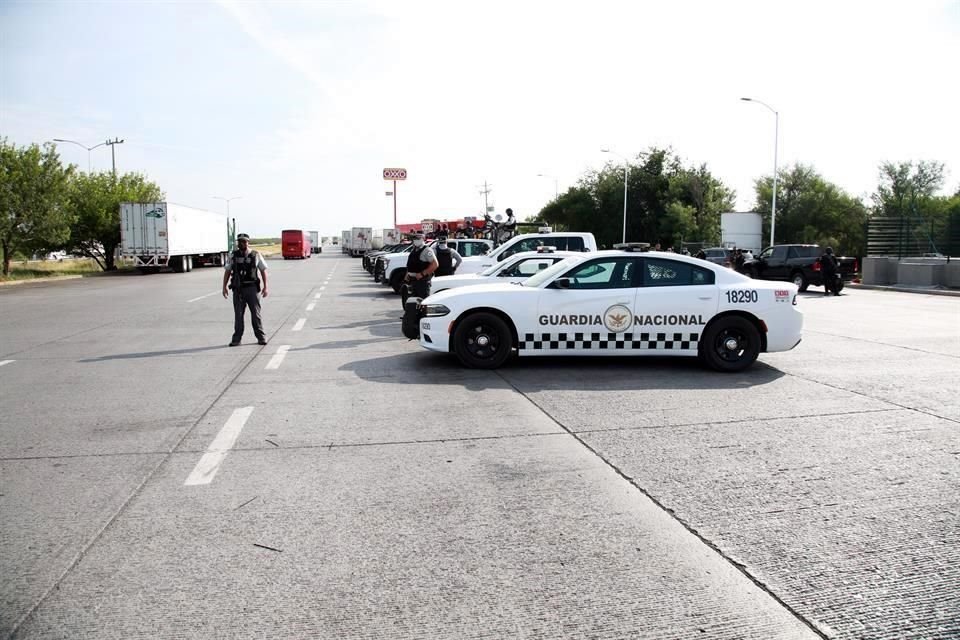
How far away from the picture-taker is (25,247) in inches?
1548

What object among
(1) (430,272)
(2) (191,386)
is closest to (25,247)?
(1) (430,272)

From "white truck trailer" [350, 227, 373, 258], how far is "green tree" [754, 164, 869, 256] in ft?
133

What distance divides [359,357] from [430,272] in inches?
121

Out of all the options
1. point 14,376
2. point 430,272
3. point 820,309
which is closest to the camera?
point 14,376

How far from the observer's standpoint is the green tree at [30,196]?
35.1m

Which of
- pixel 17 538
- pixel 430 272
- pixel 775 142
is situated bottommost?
pixel 17 538

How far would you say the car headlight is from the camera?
999cm

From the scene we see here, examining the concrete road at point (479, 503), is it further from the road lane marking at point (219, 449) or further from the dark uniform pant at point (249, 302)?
the dark uniform pant at point (249, 302)

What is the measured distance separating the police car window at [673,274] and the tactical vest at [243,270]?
644cm

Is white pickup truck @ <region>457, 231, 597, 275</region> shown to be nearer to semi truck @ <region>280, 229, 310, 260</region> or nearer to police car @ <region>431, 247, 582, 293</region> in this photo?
police car @ <region>431, 247, 582, 293</region>

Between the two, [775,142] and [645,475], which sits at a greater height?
[775,142]

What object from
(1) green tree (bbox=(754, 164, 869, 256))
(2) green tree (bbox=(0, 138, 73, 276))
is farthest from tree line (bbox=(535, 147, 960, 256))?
(2) green tree (bbox=(0, 138, 73, 276))

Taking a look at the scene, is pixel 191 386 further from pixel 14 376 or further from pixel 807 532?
pixel 807 532

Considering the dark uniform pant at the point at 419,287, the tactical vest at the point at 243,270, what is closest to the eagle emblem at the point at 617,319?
the dark uniform pant at the point at 419,287
